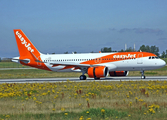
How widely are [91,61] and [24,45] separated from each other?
1300cm

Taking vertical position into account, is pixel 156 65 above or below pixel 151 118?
above

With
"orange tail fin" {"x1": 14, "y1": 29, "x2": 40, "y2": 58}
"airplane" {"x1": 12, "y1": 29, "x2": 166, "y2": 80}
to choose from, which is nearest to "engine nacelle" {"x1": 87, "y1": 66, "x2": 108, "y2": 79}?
"airplane" {"x1": 12, "y1": 29, "x2": 166, "y2": 80}

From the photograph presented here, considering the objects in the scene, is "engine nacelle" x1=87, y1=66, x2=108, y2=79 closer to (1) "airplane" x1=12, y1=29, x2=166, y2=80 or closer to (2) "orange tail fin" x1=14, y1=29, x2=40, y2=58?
(1) "airplane" x1=12, y1=29, x2=166, y2=80

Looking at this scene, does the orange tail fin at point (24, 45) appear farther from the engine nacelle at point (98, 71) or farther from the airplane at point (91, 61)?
the engine nacelle at point (98, 71)

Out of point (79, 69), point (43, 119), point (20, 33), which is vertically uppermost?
point (20, 33)

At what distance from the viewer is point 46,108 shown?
14219 mm

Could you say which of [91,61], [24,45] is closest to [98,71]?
[91,61]

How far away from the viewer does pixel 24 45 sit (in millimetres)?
43688

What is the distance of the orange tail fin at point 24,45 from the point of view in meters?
43.6

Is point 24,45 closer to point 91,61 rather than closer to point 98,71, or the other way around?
point 91,61

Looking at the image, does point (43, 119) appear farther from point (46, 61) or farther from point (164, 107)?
point (46, 61)

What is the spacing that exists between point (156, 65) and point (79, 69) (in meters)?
12.0

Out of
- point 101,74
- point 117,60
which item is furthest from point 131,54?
point 101,74

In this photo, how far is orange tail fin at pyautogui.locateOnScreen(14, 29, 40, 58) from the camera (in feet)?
143
